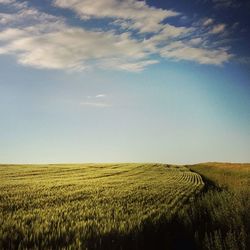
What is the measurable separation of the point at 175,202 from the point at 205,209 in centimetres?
120

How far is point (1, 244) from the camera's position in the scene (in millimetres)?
8234

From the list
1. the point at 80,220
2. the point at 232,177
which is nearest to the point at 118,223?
the point at 80,220

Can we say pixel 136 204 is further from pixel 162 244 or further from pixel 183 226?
pixel 162 244

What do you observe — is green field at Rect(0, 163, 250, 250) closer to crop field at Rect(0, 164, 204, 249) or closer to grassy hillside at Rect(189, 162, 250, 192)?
crop field at Rect(0, 164, 204, 249)

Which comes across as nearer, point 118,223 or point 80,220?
point 118,223

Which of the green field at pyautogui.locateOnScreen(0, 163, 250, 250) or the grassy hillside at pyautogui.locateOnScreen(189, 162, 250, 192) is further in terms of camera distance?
the grassy hillside at pyautogui.locateOnScreen(189, 162, 250, 192)

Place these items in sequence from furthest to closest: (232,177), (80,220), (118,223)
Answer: (232,177) → (80,220) → (118,223)

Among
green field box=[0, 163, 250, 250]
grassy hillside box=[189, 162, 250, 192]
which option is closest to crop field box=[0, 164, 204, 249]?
green field box=[0, 163, 250, 250]

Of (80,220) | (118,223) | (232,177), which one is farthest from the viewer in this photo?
(232,177)

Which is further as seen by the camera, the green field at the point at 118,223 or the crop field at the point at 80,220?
the green field at the point at 118,223

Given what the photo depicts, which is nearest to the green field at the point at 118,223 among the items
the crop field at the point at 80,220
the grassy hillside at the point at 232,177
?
the crop field at the point at 80,220

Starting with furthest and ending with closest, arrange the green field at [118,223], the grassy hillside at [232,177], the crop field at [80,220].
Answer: the grassy hillside at [232,177], the green field at [118,223], the crop field at [80,220]

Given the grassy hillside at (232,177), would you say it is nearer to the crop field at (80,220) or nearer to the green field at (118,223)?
the green field at (118,223)

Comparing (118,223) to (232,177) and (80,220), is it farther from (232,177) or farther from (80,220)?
(232,177)
